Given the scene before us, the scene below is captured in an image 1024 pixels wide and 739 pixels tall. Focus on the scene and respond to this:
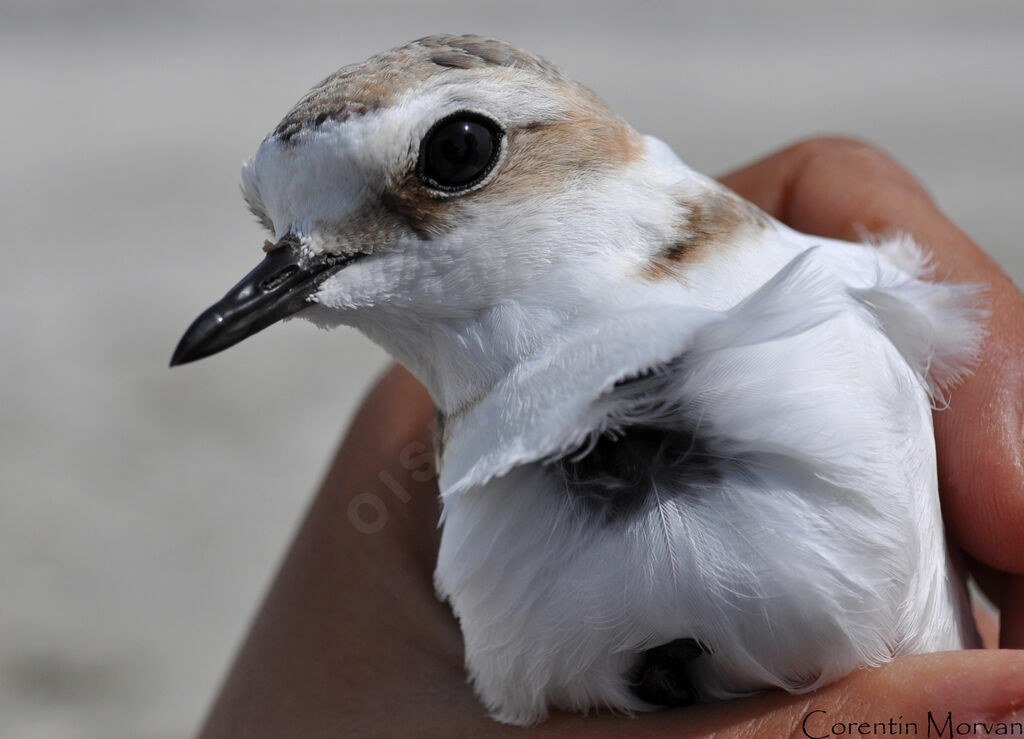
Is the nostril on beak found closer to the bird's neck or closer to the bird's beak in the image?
the bird's beak

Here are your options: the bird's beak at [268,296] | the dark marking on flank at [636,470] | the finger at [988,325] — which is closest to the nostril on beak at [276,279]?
the bird's beak at [268,296]

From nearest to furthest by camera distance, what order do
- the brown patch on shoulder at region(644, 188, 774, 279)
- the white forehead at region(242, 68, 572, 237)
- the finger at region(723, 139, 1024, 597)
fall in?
1. the white forehead at region(242, 68, 572, 237)
2. the brown patch on shoulder at region(644, 188, 774, 279)
3. the finger at region(723, 139, 1024, 597)

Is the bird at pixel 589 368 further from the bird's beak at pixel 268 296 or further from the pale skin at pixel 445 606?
the pale skin at pixel 445 606

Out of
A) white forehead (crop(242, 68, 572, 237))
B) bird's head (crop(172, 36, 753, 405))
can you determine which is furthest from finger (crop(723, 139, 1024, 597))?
white forehead (crop(242, 68, 572, 237))

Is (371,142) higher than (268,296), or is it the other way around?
(371,142)

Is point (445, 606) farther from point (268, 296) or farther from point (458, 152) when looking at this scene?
point (458, 152)

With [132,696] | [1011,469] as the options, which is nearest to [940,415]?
[1011,469]

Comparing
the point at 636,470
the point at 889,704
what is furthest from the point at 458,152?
the point at 889,704
